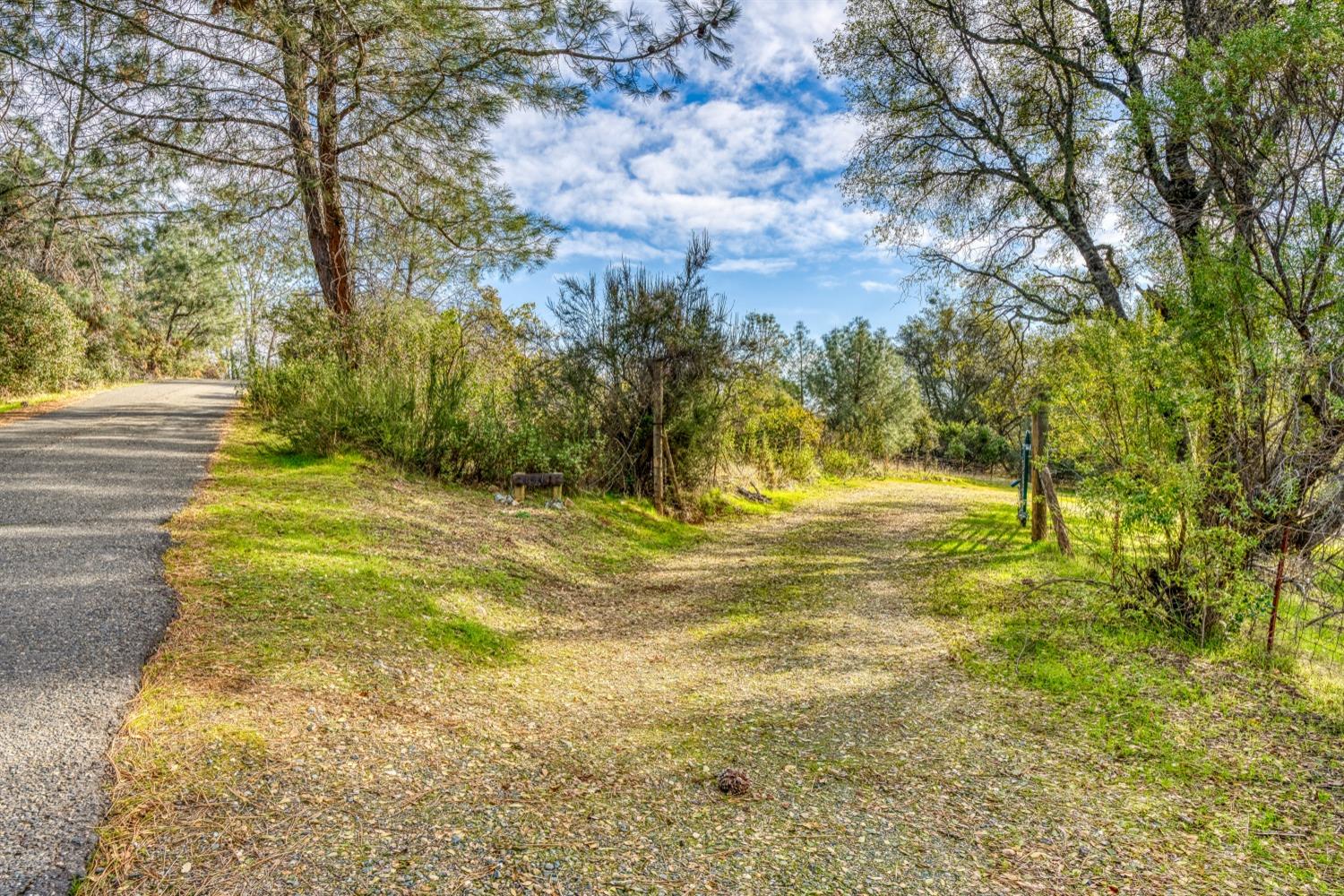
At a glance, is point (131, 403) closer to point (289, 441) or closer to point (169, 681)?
point (289, 441)

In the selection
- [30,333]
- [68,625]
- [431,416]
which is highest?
[30,333]

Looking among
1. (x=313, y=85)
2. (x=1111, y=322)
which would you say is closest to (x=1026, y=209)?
(x=1111, y=322)

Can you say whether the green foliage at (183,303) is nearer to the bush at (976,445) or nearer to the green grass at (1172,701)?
the green grass at (1172,701)

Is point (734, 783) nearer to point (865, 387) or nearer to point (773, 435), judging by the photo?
point (773, 435)

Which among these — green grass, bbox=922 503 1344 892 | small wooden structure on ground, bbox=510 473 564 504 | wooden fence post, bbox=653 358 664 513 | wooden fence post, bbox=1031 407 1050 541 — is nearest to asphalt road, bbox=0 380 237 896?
small wooden structure on ground, bbox=510 473 564 504

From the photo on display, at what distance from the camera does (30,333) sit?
45.8 ft

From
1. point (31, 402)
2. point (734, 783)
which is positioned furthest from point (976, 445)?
point (31, 402)

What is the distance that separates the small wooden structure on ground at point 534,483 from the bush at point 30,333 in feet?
40.9

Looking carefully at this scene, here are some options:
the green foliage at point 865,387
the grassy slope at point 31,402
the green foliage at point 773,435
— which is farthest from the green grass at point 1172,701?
the green foliage at point 865,387

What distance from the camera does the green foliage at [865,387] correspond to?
28.8 meters

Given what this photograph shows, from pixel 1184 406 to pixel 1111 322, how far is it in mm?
1321

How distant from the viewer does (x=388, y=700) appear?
11.2 ft

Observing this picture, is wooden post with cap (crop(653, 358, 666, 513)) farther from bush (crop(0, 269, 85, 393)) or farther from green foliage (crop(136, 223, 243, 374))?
green foliage (crop(136, 223, 243, 374))

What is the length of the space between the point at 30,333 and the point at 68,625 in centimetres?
1502
